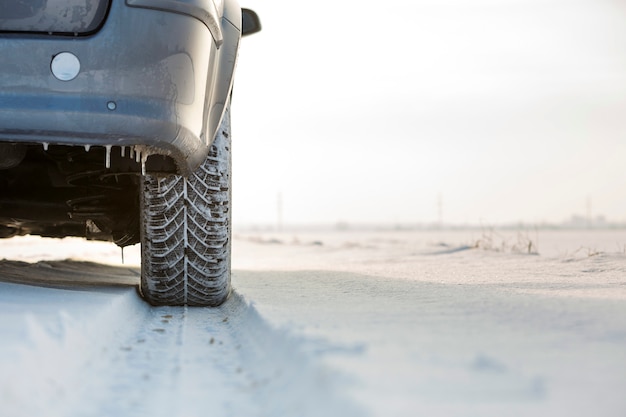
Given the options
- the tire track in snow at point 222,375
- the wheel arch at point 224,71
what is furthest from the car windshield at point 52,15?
the tire track in snow at point 222,375

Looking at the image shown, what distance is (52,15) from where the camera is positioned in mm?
2389

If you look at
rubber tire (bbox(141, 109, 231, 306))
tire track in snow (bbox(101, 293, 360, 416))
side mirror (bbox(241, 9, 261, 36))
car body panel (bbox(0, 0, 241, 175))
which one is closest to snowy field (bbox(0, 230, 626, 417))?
tire track in snow (bbox(101, 293, 360, 416))

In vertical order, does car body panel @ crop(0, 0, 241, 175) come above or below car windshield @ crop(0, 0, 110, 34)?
below

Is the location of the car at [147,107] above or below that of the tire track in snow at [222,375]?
above

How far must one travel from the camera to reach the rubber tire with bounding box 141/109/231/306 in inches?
121

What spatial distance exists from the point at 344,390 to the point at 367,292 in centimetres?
168

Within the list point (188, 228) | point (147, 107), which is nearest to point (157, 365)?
point (147, 107)

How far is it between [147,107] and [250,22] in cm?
113

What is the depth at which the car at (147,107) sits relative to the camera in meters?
2.35

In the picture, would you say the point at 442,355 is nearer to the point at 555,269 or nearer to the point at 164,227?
the point at 164,227

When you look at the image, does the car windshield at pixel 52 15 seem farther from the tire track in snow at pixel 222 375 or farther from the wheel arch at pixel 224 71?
the tire track in snow at pixel 222 375

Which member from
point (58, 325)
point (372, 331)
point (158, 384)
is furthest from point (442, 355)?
point (58, 325)

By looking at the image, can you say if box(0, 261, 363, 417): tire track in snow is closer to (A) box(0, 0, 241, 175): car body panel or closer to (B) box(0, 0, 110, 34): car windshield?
(A) box(0, 0, 241, 175): car body panel

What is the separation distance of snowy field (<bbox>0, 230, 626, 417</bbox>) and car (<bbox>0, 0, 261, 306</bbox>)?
32cm
